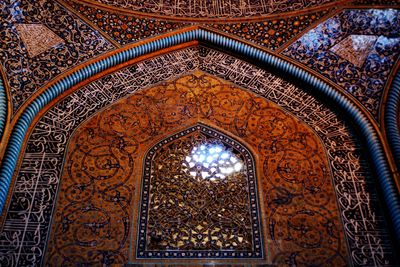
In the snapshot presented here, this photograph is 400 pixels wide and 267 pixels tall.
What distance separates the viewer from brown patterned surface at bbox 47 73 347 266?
548 cm

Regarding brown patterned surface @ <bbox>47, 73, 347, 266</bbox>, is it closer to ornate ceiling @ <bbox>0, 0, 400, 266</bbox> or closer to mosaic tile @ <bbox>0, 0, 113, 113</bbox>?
ornate ceiling @ <bbox>0, 0, 400, 266</bbox>

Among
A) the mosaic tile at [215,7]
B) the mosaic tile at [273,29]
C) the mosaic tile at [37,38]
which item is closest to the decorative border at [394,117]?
the mosaic tile at [273,29]

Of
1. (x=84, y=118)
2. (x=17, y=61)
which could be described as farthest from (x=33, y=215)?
(x=17, y=61)

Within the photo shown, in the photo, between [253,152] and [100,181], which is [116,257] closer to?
[100,181]

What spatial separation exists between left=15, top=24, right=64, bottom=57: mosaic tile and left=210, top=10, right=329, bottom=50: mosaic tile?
2.19 meters

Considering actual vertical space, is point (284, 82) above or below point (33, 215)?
above

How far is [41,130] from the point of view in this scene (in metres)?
6.26

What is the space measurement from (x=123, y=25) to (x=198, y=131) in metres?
1.74

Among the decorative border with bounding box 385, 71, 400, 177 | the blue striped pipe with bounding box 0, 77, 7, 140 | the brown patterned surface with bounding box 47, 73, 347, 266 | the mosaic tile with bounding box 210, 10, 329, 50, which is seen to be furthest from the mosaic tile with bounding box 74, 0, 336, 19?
the blue striped pipe with bounding box 0, 77, 7, 140

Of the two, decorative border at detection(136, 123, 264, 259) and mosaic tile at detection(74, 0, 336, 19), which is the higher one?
mosaic tile at detection(74, 0, 336, 19)

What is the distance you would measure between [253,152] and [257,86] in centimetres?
104

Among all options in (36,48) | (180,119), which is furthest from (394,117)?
(36,48)

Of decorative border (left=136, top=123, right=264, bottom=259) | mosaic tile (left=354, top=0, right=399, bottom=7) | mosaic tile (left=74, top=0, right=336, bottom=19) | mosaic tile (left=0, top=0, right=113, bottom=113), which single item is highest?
mosaic tile (left=74, top=0, right=336, bottom=19)

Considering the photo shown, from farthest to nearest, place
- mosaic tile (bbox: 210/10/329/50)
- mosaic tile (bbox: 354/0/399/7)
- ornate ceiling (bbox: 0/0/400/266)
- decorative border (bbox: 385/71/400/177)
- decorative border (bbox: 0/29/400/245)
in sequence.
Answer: mosaic tile (bbox: 210/10/329/50)
mosaic tile (bbox: 354/0/399/7)
decorative border (bbox: 385/71/400/177)
decorative border (bbox: 0/29/400/245)
ornate ceiling (bbox: 0/0/400/266)
